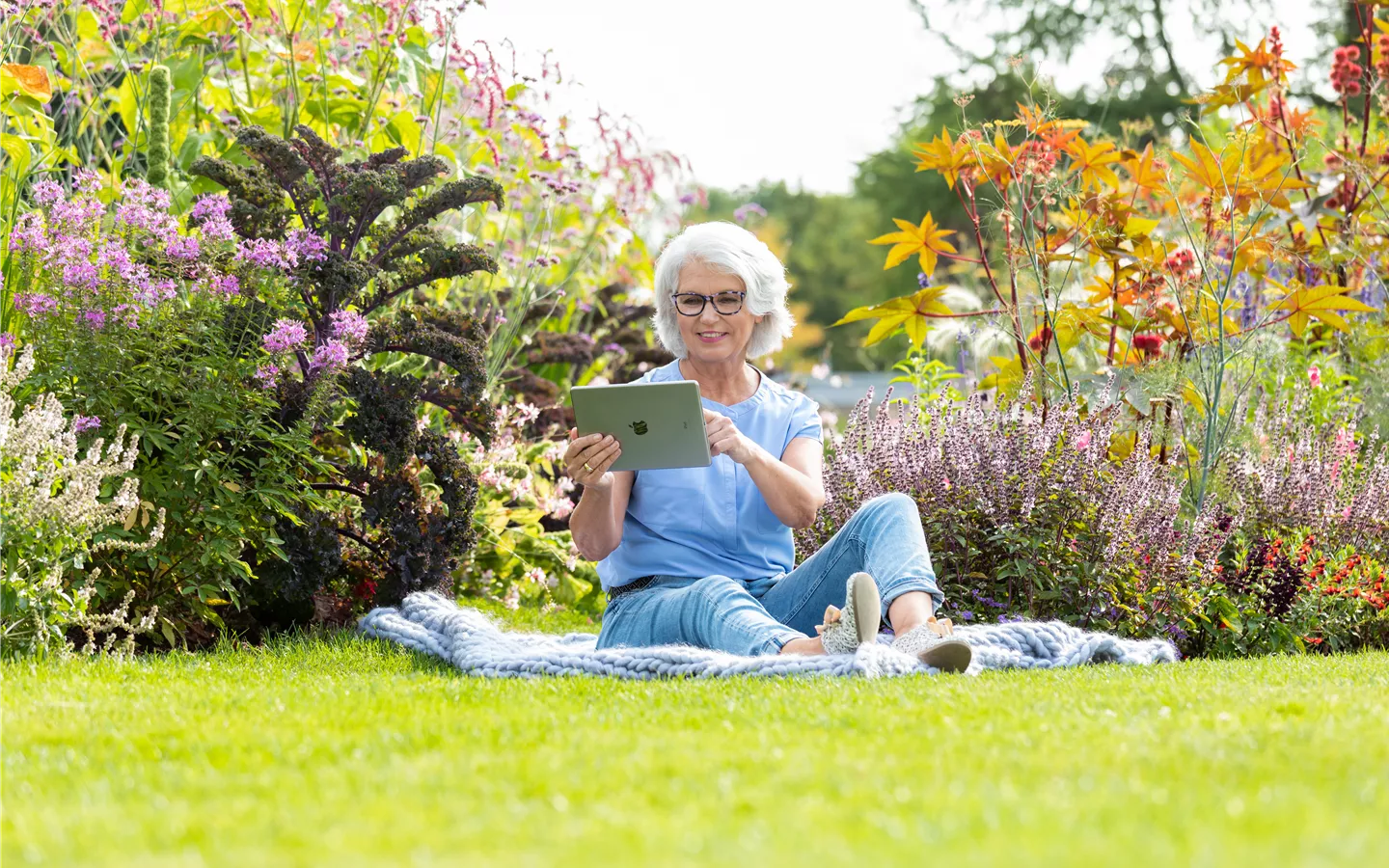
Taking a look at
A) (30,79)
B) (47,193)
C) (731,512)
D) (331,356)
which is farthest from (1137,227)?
(30,79)

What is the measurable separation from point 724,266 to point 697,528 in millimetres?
726

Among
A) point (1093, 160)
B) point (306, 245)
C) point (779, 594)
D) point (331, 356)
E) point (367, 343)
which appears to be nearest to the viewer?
point (779, 594)

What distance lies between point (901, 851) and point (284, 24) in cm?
442

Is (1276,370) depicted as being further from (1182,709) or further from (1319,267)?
(1182,709)

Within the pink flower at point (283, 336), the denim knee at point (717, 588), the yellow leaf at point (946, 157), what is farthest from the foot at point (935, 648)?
the yellow leaf at point (946, 157)

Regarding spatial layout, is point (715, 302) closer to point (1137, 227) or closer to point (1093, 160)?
point (1093, 160)

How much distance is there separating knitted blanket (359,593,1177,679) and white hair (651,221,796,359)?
3.27 ft

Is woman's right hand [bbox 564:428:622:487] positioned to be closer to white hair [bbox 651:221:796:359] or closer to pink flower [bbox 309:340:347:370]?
white hair [bbox 651:221:796:359]

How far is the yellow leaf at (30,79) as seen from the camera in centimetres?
389

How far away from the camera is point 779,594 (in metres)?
3.63

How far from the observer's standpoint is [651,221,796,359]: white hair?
12.0 ft

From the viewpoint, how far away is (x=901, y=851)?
148 cm

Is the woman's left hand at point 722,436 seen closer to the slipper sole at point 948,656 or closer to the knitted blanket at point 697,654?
the knitted blanket at point 697,654

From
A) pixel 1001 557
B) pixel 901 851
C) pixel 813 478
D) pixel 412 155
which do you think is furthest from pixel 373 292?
pixel 901 851
